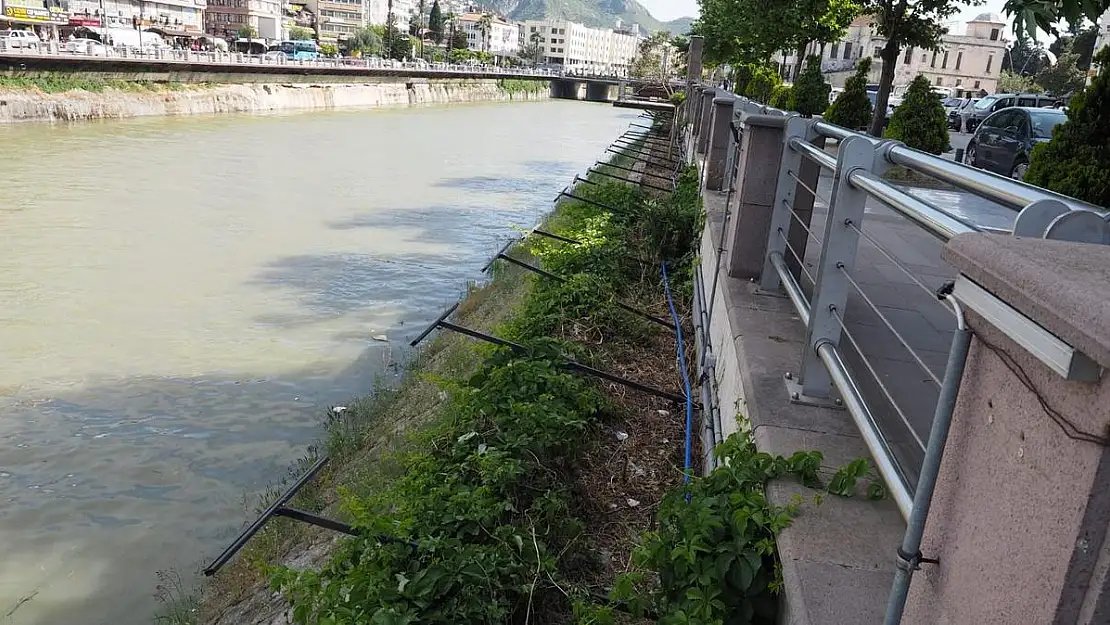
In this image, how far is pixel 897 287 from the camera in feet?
20.8

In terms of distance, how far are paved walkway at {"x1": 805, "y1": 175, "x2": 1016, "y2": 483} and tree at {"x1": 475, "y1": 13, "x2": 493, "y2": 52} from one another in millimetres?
158550

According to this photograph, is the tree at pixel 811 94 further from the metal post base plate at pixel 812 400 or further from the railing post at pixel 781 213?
the metal post base plate at pixel 812 400

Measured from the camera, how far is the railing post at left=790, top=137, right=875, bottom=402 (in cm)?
338

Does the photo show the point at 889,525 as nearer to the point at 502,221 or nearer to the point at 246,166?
the point at 502,221

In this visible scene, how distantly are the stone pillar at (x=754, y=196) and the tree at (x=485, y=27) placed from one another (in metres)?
160

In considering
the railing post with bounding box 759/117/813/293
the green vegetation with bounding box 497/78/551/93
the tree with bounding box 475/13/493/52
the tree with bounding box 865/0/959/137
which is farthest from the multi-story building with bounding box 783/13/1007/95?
the tree with bounding box 475/13/493/52

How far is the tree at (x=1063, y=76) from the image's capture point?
2398 inches

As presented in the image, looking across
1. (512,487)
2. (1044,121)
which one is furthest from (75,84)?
(512,487)

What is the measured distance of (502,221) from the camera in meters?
18.5

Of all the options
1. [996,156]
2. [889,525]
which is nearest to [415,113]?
[996,156]

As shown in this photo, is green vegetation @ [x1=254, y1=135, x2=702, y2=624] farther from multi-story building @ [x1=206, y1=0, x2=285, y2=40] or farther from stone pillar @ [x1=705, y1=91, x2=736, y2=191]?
multi-story building @ [x1=206, y1=0, x2=285, y2=40]

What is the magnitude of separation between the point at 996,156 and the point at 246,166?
58.3ft

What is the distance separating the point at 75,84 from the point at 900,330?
35.5m

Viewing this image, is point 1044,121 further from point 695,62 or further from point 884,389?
point 695,62
